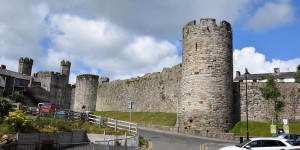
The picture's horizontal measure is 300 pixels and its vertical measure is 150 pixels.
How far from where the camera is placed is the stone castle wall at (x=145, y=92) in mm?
45094

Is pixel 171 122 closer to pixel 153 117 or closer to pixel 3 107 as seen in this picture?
pixel 153 117

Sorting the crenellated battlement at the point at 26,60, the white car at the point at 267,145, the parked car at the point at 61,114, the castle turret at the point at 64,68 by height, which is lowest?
the white car at the point at 267,145

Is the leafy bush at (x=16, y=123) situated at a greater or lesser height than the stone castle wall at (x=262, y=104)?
lesser

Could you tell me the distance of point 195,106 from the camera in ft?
109

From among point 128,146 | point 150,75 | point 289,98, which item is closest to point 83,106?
point 150,75

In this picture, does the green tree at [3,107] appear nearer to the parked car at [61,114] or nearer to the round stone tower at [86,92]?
the parked car at [61,114]

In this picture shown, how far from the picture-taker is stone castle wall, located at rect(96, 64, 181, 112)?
45094 mm

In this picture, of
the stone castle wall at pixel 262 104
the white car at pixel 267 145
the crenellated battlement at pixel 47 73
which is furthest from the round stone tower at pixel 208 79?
the crenellated battlement at pixel 47 73

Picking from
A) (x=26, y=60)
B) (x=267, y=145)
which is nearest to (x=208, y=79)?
(x=267, y=145)

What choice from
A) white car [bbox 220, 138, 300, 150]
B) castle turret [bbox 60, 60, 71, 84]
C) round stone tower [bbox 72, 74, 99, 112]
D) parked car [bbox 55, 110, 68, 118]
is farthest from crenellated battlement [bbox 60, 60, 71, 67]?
white car [bbox 220, 138, 300, 150]

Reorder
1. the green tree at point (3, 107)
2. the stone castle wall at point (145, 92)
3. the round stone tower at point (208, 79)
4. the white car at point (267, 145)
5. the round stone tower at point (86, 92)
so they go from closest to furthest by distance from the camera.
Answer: the white car at point (267, 145)
the green tree at point (3, 107)
the round stone tower at point (208, 79)
the stone castle wall at point (145, 92)
the round stone tower at point (86, 92)

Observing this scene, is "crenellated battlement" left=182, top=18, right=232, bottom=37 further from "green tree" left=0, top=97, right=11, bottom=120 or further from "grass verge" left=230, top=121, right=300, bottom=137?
"green tree" left=0, top=97, right=11, bottom=120

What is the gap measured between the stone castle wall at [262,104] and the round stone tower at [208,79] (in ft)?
8.82

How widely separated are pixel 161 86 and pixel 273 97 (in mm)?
16979
